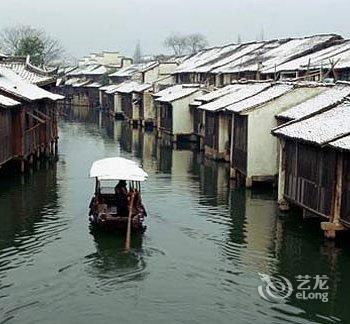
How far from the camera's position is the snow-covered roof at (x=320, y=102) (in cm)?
2835

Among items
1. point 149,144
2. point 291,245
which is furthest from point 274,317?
point 149,144

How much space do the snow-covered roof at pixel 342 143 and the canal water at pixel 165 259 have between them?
3485 mm

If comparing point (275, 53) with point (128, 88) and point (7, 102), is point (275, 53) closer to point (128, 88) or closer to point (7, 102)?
point (128, 88)

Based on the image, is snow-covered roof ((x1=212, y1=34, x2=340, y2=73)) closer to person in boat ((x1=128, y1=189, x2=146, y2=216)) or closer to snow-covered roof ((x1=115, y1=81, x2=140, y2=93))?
snow-covered roof ((x1=115, y1=81, x2=140, y2=93))

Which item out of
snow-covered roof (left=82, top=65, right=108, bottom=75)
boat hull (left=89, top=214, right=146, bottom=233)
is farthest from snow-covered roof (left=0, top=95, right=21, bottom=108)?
→ snow-covered roof (left=82, top=65, right=108, bottom=75)

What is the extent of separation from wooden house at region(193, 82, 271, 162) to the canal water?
260 inches

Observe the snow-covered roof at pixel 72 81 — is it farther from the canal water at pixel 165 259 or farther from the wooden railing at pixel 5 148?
the canal water at pixel 165 259

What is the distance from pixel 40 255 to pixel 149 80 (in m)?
65.4

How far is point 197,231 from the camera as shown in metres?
25.3

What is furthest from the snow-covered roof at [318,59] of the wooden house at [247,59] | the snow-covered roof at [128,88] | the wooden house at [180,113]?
the snow-covered roof at [128,88]

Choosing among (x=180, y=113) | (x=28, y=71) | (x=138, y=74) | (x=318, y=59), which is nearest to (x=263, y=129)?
(x=318, y=59)

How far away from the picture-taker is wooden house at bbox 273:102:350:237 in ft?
72.0

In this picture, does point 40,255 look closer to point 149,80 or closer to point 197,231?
point 197,231

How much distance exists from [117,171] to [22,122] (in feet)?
45.9
